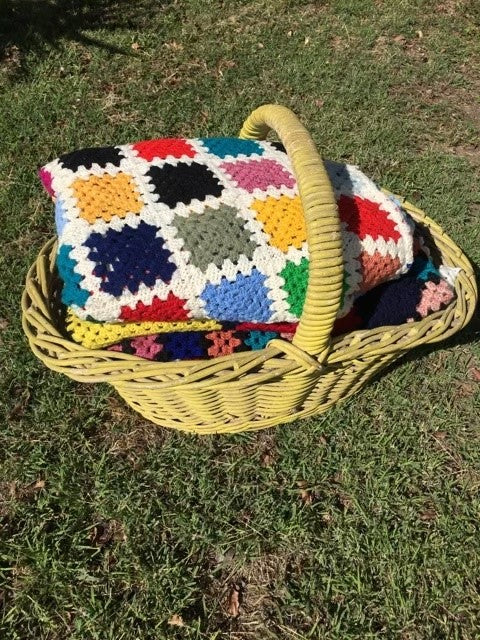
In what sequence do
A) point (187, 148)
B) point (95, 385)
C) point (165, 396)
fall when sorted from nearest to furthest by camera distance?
point (165, 396) < point (187, 148) < point (95, 385)

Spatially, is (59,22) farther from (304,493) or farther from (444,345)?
(304,493)

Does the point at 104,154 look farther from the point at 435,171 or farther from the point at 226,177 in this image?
the point at 435,171

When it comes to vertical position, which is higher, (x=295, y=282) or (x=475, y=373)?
(x=295, y=282)

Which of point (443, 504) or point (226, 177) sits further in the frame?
point (443, 504)

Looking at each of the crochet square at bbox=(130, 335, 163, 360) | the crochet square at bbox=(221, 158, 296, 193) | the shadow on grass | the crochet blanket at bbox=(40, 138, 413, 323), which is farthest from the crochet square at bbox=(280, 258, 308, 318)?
the shadow on grass

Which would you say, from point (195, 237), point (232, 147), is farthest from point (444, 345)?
point (195, 237)

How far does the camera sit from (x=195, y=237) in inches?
55.6

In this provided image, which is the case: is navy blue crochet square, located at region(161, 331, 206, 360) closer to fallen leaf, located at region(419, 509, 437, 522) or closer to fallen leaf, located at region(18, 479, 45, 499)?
fallen leaf, located at region(18, 479, 45, 499)

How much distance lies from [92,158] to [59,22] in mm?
2440

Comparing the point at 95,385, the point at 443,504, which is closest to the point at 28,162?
the point at 95,385

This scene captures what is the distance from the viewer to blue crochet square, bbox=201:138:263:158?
5.46 feet

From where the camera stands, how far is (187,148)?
1649 mm

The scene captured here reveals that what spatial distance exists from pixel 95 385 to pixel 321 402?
0.78 m

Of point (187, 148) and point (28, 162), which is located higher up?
point (187, 148)
